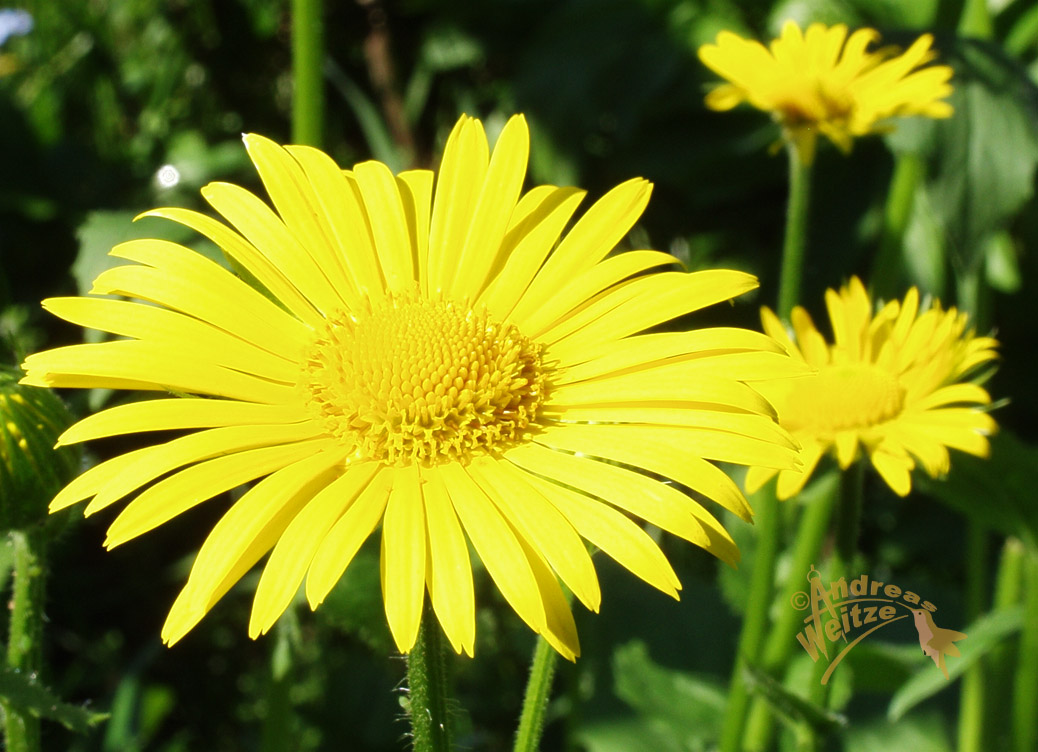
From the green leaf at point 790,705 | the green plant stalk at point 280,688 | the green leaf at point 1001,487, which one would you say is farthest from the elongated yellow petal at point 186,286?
the green leaf at point 1001,487

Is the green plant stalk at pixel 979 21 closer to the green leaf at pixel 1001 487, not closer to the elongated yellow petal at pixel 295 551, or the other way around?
the green leaf at pixel 1001 487

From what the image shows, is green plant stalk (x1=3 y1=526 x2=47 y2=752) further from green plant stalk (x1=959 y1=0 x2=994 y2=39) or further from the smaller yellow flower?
green plant stalk (x1=959 y1=0 x2=994 y2=39)

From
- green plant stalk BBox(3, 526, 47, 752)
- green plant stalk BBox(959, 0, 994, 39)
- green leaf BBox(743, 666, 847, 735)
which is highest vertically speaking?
green plant stalk BBox(959, 0, 994, 39)

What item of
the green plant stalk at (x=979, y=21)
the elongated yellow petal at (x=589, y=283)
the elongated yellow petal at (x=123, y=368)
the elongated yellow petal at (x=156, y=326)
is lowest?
the elongated yellow petal at (x=123, y=368)

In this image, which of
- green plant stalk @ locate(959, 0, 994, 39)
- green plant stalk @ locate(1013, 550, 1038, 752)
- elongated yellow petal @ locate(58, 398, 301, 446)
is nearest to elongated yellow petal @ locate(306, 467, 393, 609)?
elongated yellow petal @ locate(58, 398, 301, 446)

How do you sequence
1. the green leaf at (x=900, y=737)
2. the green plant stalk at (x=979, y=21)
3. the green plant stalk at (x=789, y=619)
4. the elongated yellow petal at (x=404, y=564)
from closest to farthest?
the elongated yellow petal at (x=404, y=564) < the green plant stalk at (x=789, y=619) < the green leaf at (x=900, y=737) < the green plant stalk at (x=979, y=21)

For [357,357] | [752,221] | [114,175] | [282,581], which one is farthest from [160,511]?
[752,221]
